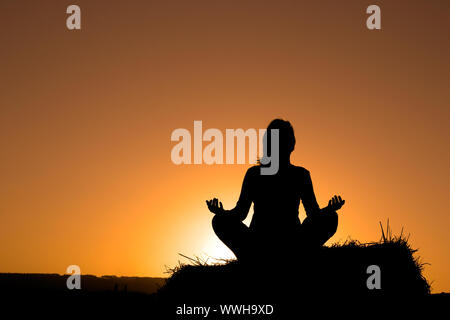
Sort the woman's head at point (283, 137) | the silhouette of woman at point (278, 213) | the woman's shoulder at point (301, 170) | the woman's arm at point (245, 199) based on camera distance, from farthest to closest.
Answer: the woman's arm at point (245, 199), the woman's shoulder at point (301, 170), the woman's head at point (283, 137), the silhouette of woman at point (278, 213)

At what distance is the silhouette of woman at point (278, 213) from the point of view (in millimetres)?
7488

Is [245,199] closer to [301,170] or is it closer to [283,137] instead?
[301,170]

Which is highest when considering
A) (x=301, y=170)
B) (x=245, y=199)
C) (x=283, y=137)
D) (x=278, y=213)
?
(x=283, y=137)

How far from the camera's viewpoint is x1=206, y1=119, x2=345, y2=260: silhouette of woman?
295 inches

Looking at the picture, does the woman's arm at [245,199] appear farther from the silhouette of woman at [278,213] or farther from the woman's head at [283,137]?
the woman's head at [283,137]

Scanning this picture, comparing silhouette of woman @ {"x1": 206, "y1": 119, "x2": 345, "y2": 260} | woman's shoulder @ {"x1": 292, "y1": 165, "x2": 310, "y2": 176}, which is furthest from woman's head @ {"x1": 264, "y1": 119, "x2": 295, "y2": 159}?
woman's shoulder @ {"x1": 292, "y1": 165, "x2": 310, "y2": 176}

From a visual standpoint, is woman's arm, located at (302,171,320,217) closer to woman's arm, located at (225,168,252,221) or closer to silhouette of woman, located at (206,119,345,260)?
silhouette of woman, located at (206,119,345,260)

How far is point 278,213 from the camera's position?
832 cm

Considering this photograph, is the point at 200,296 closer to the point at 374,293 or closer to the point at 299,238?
the point at 299,238

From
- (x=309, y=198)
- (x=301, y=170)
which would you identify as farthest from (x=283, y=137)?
(x=309, y=198)

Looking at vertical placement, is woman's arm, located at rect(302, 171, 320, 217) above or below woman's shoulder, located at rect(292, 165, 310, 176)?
below

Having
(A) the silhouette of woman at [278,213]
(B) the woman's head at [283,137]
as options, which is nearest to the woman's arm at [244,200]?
(A) the silhouette of woman at [278,213]

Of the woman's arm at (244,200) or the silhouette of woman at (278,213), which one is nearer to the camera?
the silhouette of woman at (278,213)
